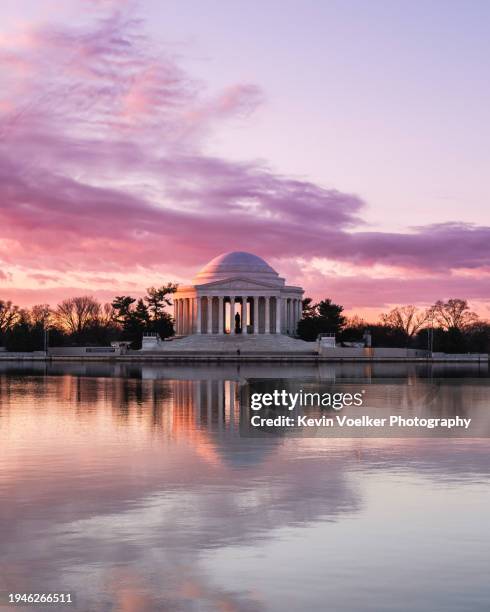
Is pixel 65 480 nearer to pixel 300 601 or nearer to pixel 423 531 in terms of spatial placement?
pixel 423 531

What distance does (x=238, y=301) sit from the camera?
166 meters

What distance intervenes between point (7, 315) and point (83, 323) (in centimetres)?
1440

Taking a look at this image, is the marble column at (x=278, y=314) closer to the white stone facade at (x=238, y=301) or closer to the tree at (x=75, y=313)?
the white stone facade at (x=238, y=301)

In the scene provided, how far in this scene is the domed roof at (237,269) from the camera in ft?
538

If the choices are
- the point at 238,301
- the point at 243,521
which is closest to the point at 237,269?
the point at 238,301

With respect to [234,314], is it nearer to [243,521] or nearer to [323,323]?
[323,323]

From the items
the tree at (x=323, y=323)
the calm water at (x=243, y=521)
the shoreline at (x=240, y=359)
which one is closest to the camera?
the calm water at (x=243, y=521)

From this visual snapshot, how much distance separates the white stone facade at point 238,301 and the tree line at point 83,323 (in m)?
4.73

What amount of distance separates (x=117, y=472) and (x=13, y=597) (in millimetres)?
10307

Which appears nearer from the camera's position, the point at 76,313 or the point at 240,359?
the point at 240,359

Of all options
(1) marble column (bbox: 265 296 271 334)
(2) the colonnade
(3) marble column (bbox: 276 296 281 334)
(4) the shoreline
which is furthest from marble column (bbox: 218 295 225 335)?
(4) the shoreline

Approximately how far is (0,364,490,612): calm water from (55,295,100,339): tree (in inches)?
6331

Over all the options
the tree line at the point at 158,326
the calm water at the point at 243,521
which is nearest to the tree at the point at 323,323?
the tree line at the point at 158,326

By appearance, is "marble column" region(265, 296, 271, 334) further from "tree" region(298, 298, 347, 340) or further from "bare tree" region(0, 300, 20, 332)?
"bare tree" region(0, 300, 20, 332)
